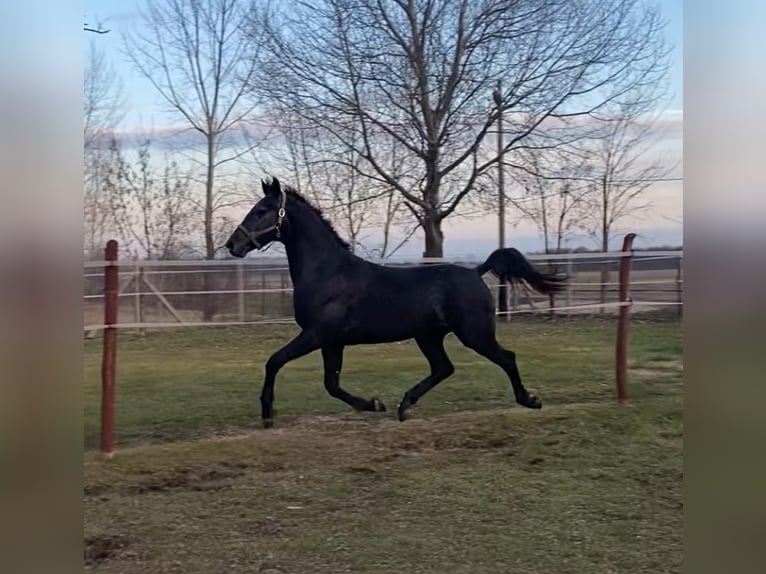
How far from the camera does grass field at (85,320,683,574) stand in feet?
7.96

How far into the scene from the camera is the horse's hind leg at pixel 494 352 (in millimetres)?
2990

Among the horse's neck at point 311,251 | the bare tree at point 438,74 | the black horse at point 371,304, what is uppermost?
the bare tree at point 438,74

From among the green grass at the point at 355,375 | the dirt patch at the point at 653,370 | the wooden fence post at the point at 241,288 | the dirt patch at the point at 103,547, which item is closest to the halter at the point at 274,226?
the wooden fence post at the point at 241,288

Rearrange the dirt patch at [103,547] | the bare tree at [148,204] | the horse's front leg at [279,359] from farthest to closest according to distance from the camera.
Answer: the horse's front leg at [279,359] → the bare tree at [148,204] → the dirt patch at [103,547]

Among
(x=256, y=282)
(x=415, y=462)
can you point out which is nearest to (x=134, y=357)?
(x=256, y=282)

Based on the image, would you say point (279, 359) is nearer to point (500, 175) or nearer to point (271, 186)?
point (271, 186)

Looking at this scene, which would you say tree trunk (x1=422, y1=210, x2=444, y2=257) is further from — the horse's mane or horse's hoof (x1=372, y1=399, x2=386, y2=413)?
horse's hoof (x1=372, y1=399, x2=386, y2=413)

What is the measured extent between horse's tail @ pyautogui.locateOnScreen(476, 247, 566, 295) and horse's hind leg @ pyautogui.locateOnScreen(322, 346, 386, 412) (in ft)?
2.21

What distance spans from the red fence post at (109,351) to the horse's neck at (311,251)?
2.20ft

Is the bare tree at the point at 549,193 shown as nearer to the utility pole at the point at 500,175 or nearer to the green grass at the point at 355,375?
the utility pole at the point at 500,175

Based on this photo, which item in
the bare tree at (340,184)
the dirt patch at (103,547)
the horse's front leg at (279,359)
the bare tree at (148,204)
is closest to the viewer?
the dirt patch at (103,547)

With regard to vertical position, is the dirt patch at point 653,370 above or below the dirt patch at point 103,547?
above
